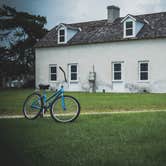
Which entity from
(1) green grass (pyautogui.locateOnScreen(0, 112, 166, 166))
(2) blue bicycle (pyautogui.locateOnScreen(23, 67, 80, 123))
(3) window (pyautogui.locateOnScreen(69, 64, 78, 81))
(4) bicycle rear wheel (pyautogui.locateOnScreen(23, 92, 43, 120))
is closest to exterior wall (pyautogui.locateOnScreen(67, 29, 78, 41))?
(3) window (pyautogui.locateOnScreen(69, 64, 78, 81))

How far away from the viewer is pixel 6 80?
1.72 metres

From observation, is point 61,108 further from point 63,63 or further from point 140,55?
point 63,63

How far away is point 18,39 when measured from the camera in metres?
1.78

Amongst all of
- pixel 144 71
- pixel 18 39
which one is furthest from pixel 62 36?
pixel 18 39

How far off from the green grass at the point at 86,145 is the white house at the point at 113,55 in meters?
11.7

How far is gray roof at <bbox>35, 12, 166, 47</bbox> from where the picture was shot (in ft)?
56.6

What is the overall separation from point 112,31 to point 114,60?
1430 mm

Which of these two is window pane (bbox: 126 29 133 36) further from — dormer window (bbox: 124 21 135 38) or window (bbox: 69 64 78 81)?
window (bbox: 69 64 78 81)

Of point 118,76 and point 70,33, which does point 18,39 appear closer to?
point 118,76

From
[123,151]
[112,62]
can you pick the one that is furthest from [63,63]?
[123,151]

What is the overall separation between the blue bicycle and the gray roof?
10872 mm

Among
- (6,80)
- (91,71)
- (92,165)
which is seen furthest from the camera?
(91,71)

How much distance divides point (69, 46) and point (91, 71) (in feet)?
5.72

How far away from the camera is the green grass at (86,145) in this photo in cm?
139
